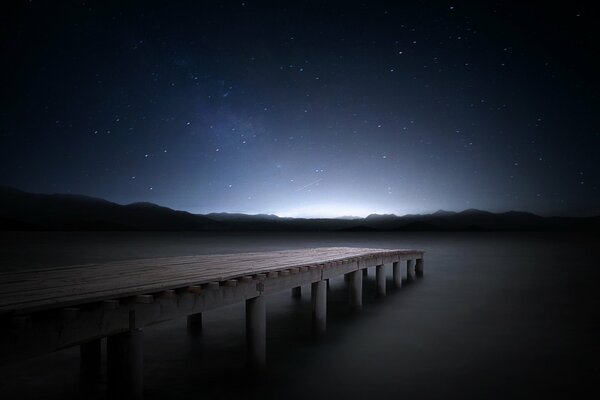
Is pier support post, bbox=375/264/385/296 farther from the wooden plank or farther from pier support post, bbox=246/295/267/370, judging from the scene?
pier support post, bbox=246/295/267/370

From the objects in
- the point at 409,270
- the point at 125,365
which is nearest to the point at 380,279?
the point at 409,270

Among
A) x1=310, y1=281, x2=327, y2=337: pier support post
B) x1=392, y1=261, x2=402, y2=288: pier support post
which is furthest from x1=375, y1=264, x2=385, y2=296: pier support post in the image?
x1=310, y1=281, x2=327, y2=337: pier support post

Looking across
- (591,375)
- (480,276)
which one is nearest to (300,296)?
(591,375)

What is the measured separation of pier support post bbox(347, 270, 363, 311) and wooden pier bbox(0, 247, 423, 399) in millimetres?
4897

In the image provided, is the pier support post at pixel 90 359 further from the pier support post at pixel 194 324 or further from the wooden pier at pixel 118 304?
the pier support post at pixel 194 324

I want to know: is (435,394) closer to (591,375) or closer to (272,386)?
(272,386)

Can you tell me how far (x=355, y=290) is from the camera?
1468 cm

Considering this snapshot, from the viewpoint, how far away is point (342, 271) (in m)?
12.3

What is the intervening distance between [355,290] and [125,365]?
9856mm

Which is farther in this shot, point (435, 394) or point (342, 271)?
point (342, 271)

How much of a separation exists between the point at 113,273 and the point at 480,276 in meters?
25.8

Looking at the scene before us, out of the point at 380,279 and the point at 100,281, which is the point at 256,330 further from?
the point at 380,279

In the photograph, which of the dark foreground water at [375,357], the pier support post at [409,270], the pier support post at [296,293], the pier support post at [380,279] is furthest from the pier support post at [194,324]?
the pier support post at [409,270]

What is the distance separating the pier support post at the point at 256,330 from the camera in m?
8.06
